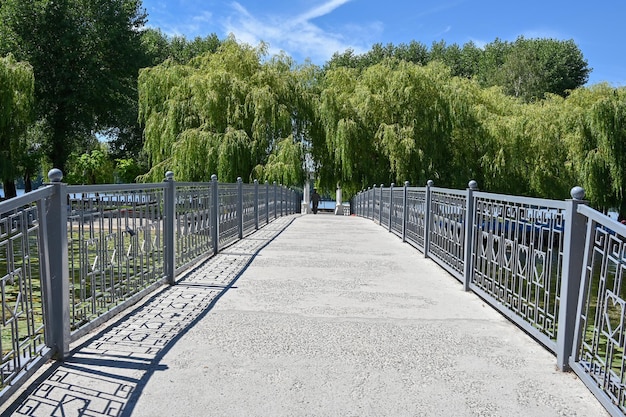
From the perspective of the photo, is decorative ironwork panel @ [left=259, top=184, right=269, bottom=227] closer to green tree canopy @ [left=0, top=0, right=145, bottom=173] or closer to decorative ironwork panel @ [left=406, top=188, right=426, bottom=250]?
decorative ironwork panel @ [left=406, top=188, right=426, bottom=250]

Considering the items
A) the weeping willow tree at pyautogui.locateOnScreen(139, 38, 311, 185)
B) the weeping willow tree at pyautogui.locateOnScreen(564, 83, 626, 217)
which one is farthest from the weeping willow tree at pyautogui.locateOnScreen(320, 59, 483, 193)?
the weeping willow tree at pyautogui.locateOnScreen(564, 83, 626, 217)

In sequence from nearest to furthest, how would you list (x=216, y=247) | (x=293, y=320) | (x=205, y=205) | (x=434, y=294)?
(x=293, y=320) < (x=434, y=294) < (x=205, y=205) < (x=216, y=247)

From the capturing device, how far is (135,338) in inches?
156

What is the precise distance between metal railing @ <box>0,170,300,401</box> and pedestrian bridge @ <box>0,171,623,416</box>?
18 mm

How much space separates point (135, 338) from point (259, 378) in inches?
49.2

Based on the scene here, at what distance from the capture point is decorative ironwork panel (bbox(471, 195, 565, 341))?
13.1 ft

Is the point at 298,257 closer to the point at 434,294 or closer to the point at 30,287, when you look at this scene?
the point at 434,294

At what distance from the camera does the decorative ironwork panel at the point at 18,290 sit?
113 inches

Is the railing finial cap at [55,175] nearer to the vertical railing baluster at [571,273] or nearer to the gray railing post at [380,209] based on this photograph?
the vertical railing baluster at [571,273]

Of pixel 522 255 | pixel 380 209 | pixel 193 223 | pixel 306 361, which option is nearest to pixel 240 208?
pixel 193 223

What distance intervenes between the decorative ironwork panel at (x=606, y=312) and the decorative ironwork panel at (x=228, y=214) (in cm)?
660

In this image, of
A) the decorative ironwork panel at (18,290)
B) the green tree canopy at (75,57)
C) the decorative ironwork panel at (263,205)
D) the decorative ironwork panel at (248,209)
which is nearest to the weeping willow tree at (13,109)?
the green tree canopy at (75,57)

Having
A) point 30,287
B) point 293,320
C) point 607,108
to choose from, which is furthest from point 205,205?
point 607,108

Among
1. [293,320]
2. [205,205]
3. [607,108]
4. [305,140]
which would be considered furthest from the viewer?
[305,140]
